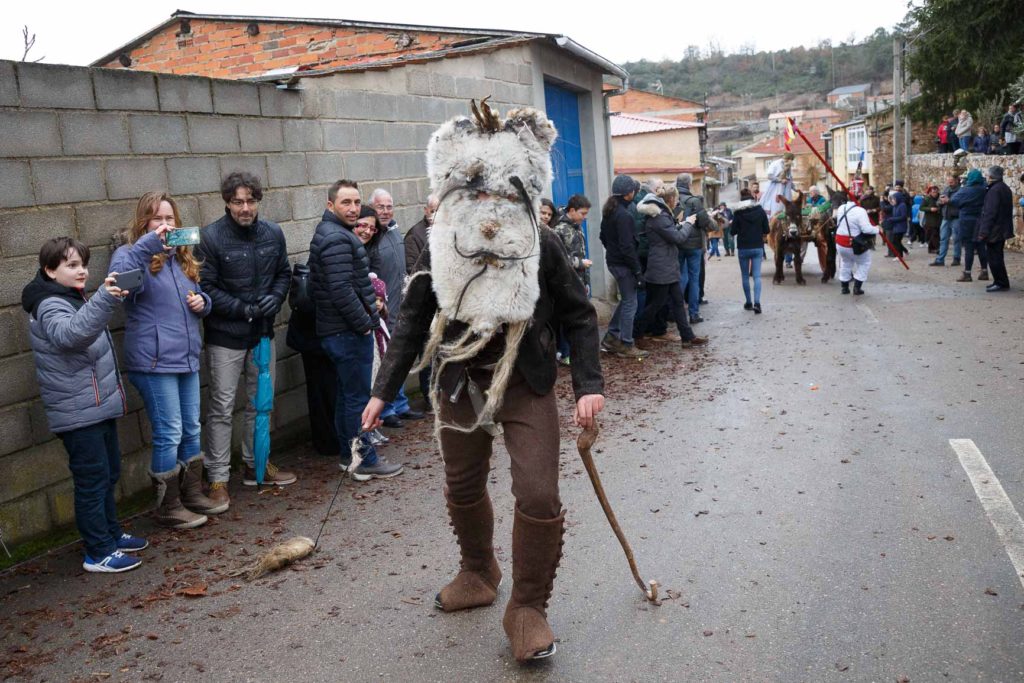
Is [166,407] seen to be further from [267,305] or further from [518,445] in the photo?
[518,445]

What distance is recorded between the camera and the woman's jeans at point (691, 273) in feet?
41.5

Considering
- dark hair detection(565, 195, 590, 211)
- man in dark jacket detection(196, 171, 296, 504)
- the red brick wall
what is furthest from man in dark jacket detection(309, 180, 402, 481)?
the red brick wall

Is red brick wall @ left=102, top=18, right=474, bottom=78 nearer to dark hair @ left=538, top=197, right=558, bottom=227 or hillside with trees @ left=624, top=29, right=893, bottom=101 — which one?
dark hair @ left=538, top=197, right=558, bottom=227

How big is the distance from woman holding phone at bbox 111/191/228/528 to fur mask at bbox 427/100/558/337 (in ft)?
7.11

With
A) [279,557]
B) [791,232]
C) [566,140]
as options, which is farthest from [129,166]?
[791,232]

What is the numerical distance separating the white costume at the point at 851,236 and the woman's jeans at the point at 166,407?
11.7 m

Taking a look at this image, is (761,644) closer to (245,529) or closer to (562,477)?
(562,477)

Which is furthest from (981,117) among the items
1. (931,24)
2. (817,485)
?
(817,485)

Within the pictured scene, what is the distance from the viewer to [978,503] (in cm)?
528

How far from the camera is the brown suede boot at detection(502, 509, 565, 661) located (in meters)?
3.71

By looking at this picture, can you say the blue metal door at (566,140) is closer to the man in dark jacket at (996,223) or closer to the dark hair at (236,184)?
the man in dark jacket at (996,223)

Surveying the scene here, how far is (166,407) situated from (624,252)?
609 cm

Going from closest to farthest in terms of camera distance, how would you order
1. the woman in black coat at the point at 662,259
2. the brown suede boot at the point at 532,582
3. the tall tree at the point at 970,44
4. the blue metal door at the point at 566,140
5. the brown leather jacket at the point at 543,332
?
the brown suede boot at the point at 532,582 → the brown leather jacket at the point at 543,332 → the woman in black coat at the point at 662,259 → the blue metal door at the point at 566,140 → the tall tree at the point at 970,44

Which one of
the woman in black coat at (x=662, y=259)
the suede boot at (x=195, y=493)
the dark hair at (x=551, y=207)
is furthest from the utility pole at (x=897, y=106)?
the suede boot at (x=195, y=493)
